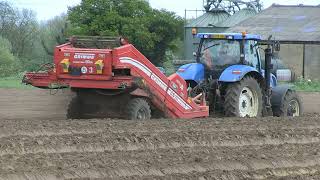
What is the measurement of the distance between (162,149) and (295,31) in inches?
1204

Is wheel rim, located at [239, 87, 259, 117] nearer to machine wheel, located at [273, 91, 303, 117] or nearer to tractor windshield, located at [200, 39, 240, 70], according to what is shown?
tractor windshield, located at [200, 39, 240, 70]

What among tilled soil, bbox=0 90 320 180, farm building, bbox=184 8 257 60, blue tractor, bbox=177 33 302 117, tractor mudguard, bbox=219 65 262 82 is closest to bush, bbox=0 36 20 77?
farm building, bbox=184 8 257 60

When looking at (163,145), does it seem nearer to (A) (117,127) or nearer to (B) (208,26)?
(A) (117,127)

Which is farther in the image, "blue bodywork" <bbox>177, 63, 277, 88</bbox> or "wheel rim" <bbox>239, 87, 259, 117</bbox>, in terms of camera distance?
"wheel rim" <bbox>239, 87, 259, 117</bbox>

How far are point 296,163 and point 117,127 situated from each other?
3.33m

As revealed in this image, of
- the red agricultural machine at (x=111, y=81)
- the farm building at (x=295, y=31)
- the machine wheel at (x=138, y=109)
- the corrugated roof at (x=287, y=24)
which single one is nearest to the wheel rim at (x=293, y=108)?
the red agricultural machine at (x=111, y=81)

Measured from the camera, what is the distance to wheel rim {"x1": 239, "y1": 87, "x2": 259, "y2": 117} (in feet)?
45.2

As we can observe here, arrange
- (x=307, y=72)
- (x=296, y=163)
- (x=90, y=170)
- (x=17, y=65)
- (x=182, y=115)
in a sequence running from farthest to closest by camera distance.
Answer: (x=17, y=65), (x=307, y=72), (x=182, y=115), (x=296, y=163), (x=90, y=170)

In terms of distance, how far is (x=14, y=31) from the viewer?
62.4m

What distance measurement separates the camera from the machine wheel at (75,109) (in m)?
12.9

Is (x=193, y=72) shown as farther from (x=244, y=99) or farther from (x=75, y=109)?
(x=75, y=109)

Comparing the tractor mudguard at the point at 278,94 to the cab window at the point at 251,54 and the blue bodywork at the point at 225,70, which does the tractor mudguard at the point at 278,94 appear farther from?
the cab window at the point at 251,54

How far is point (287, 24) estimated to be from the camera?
39750 millimetres

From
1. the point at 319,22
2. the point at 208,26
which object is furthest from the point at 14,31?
the point at 319,22
